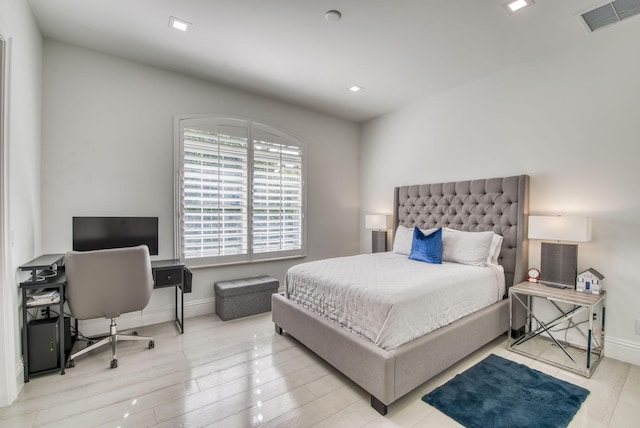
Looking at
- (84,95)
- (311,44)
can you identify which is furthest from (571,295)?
(84,95)

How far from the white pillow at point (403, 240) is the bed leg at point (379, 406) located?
209cm

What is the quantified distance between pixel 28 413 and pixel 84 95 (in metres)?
2.74

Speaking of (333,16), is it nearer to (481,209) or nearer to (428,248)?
(428,248)

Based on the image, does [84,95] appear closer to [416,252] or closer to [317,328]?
[317,328]

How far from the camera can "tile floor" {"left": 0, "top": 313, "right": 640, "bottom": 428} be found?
1.78 meters

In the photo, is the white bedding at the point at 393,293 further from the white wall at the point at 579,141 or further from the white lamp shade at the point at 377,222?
the white lamp shade at the point at 377,222

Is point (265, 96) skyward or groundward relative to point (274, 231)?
skyward

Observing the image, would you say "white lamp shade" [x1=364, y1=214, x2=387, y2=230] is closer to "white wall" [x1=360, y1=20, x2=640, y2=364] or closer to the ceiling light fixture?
"white wall" [x1=360, y1=20, x2=640, y2=364]

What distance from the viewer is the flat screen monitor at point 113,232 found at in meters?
2.78

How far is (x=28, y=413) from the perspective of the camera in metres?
1.83

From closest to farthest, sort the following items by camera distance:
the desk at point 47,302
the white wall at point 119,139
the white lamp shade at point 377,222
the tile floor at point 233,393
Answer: the tile floor at point 233,393, the desk at point 47,302, the white wall at point 119,139, the white lamp shade at point 377,222

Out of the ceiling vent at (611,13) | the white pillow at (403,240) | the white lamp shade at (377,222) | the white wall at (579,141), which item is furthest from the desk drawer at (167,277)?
the ceiling vent at (611,13)

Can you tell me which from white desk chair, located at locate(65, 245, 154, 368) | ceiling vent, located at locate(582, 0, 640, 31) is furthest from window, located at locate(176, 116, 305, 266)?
ceiling vent, located at locate(582, 0, 640, 31)

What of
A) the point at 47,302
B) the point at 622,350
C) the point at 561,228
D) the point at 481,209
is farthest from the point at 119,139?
the point at 622,350
